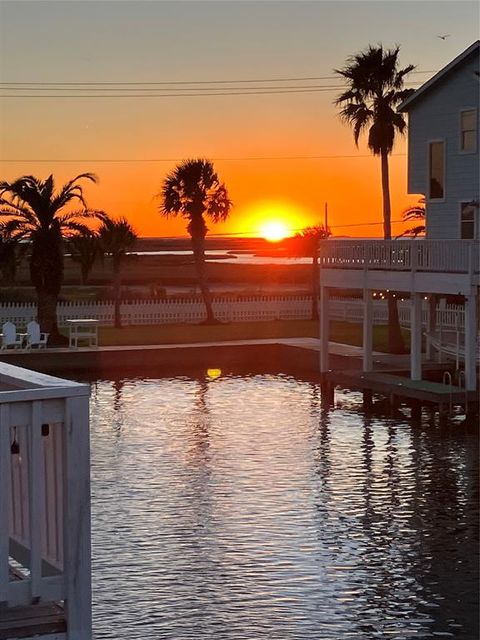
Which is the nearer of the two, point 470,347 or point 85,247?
point 470,347

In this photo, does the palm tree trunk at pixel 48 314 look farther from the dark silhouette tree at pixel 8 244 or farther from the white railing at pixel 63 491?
the white railing at pixel 63 491

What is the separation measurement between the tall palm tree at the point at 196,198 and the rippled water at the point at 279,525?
26.9 m

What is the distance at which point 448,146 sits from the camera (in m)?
33.2

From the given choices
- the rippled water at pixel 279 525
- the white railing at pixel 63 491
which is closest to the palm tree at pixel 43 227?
the rippled water at pixel 279 525

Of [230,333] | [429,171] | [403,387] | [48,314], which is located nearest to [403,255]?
[403,387]

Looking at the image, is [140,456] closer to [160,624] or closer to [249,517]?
[249,517]

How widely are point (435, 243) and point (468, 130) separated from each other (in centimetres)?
790

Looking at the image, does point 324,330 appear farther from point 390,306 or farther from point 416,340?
point 390,306

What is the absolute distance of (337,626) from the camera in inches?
445

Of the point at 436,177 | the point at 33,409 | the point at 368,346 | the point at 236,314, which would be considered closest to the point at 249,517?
the point at 33,409

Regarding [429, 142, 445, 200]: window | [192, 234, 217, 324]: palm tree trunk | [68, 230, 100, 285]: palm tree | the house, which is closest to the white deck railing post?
the house

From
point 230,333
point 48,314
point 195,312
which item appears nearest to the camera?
point 48,314

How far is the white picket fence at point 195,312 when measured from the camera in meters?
46.5

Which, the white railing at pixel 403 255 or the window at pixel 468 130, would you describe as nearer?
the white railing at pixel 403 255
